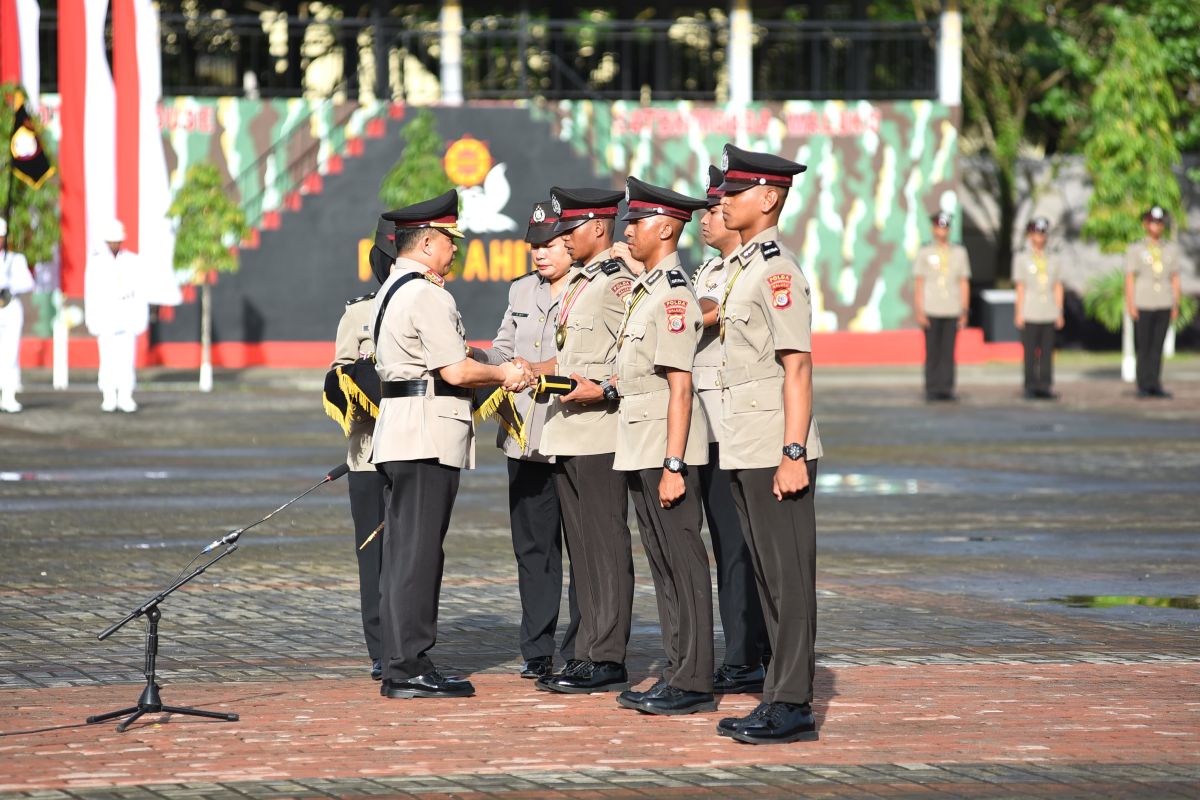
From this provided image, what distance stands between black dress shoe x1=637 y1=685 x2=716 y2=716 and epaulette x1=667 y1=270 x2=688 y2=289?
1.58m

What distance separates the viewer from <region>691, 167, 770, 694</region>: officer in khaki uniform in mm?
8430

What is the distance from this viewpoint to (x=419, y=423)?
27.2 ft

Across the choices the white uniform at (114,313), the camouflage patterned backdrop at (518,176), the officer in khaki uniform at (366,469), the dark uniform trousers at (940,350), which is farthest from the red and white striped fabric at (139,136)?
the officer in khaki uniform at (366,469)

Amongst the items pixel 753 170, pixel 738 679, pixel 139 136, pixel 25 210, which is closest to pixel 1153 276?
pixel 139 136

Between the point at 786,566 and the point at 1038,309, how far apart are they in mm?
18934

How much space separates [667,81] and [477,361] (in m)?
30.3

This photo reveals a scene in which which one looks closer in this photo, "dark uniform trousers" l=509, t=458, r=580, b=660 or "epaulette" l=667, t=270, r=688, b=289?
"epaulette" l=667, t=270, r=688, b=289

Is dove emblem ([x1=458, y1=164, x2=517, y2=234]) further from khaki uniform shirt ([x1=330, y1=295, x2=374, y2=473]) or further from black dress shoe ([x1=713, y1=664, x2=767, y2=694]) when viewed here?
black dress shoe ([x1=713, y1=664, x2=767, y2=694])

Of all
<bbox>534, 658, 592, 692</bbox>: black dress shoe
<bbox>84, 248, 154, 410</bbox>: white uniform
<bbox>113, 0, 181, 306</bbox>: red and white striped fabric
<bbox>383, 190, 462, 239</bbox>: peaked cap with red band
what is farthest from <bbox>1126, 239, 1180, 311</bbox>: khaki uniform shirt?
<bbox>383, 190, 462, 239</bbox>: peaked cap with red band

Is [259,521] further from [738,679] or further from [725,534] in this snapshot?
[738,679]

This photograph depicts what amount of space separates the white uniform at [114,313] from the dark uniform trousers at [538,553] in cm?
1535

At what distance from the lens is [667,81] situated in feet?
125

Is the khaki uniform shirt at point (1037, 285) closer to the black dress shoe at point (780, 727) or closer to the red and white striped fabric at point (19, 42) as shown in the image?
the red and white striped fabric at point (19, 42)

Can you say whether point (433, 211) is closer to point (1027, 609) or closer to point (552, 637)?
point (552, 637)
